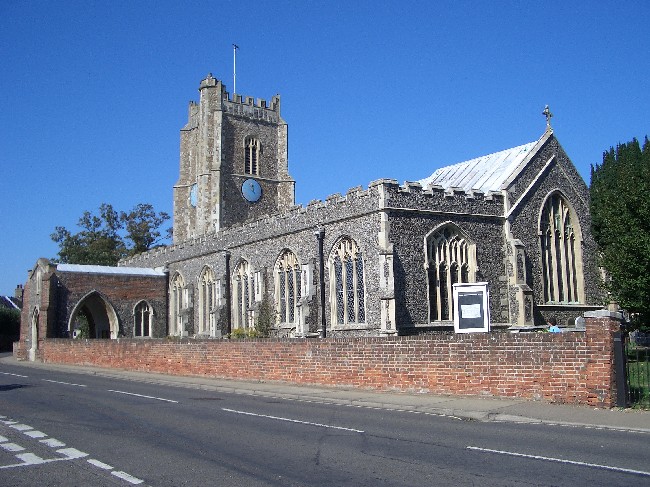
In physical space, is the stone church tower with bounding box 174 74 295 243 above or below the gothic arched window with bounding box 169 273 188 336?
above

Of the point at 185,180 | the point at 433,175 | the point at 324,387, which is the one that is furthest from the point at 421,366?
the point at 185,180

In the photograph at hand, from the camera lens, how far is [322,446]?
9.84 meters

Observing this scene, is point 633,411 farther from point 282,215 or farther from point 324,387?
point 282,215

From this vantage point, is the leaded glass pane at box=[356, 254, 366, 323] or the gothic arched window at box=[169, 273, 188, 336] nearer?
the leaded glass pane at box=[356, 254, 366, 323]

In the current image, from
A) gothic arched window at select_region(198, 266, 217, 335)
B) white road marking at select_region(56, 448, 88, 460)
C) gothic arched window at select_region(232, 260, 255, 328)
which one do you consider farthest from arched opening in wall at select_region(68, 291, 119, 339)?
white road marking at select_region(56, 448, 88, 460)

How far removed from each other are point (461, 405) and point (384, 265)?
10.8 m

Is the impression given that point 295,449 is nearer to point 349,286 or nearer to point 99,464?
point 99,464

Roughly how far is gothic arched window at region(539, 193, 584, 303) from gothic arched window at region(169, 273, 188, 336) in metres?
21.2

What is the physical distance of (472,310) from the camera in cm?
1758

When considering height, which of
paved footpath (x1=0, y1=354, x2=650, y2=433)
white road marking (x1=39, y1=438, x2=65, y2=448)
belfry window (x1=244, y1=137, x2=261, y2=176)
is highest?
belfry window (x1=244, y1=137, x2=261, y2=176)

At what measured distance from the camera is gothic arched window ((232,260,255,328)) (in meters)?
34.8

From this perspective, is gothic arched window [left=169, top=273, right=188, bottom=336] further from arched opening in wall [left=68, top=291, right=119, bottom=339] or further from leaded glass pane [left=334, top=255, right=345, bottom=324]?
leaded glass pane [left=334, top=255, right=345, bottom=324]

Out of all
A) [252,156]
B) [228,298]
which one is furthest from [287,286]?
[252,156]

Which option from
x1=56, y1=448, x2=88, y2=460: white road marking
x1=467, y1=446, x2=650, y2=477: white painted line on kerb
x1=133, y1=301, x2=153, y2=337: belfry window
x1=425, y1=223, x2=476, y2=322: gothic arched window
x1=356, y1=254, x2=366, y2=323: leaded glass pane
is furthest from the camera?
x1=133, y1=301, x2=153, y2=337: belfry window
